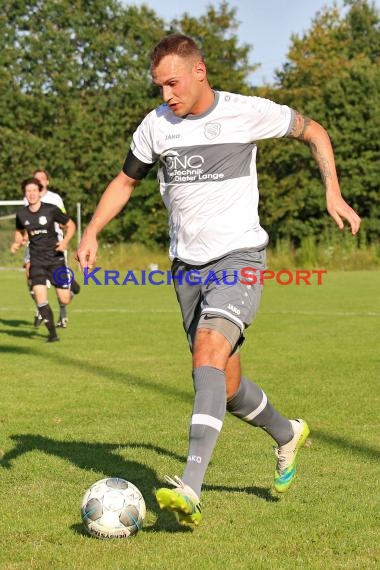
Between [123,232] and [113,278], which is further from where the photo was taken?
[123,232]

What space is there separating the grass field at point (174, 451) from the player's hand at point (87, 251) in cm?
120

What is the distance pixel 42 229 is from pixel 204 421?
33.7 feet

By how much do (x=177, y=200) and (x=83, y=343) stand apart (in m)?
8.65

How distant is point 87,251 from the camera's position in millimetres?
5234

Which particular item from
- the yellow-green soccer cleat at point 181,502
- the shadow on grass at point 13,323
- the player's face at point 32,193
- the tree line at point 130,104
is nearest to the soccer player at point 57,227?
the player's face at point 32,193

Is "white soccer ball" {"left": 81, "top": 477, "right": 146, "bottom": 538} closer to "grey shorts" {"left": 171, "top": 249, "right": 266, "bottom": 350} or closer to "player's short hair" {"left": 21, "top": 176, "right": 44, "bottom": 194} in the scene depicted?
"grey shorts" {"left": 171, "top": 249, "right": 266, "bottom": 350}

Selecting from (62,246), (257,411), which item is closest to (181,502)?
(257,411)

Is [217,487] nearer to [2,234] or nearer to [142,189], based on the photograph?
[2,234]

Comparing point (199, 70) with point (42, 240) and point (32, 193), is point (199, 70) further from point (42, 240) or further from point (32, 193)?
point (42, 240)

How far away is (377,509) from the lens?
16.4 ft

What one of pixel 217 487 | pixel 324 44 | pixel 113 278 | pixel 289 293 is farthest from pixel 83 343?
pixel 324 44

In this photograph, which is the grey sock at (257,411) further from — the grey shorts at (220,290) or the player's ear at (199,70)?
the player's ear at (199,70)

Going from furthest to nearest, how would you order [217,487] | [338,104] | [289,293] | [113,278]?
[338,104] → [113,278] → [289,293] → [217,487]

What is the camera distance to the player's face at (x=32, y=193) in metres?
14.2
